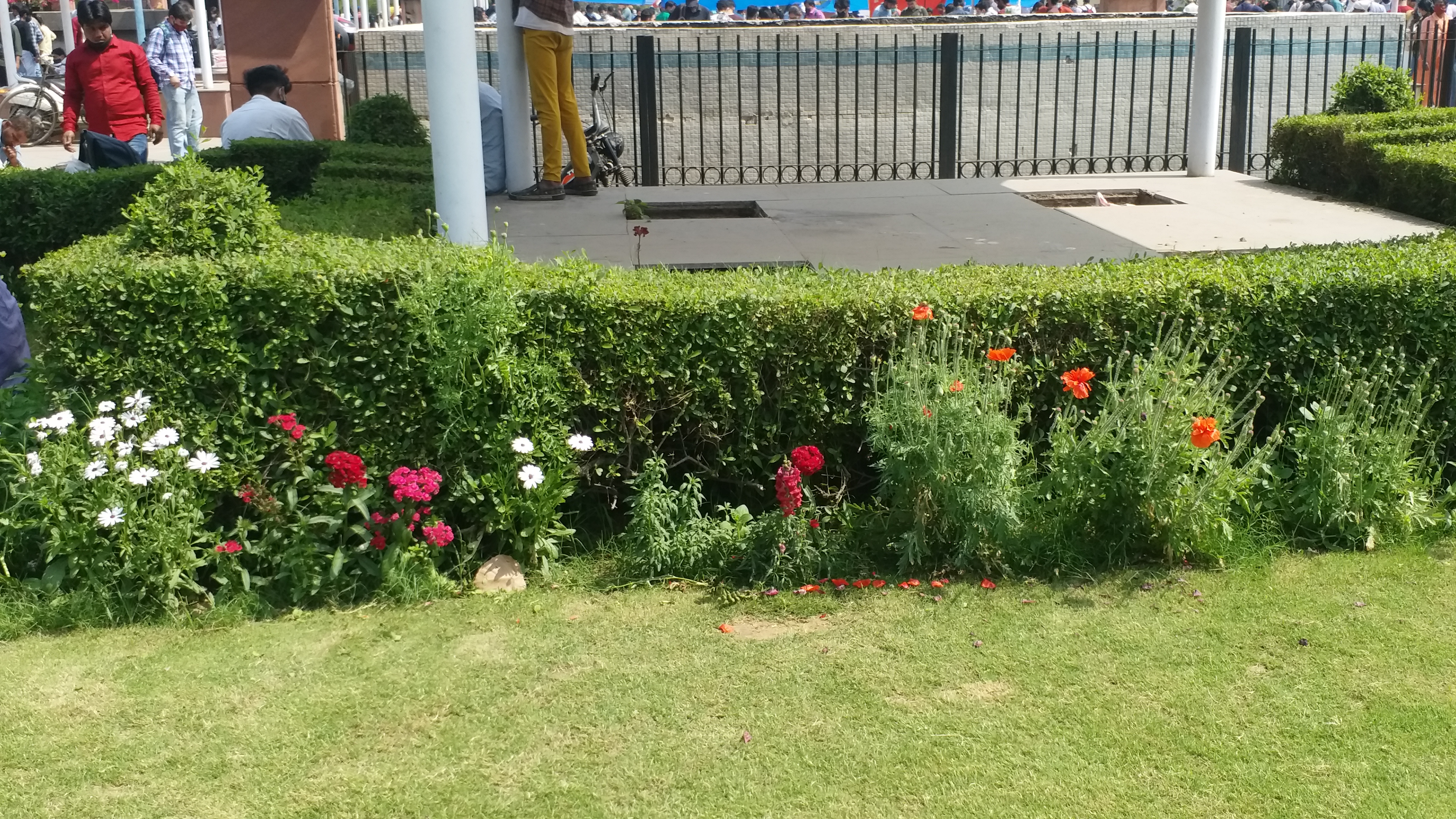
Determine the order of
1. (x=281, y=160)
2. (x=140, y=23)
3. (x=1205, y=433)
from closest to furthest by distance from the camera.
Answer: (x=1205, y=433) → (x=281, y=160) → (x=140, y=23)

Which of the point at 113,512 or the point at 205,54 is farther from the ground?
the point at 205,54

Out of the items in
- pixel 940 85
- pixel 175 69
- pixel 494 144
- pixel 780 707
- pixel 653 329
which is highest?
pixel 175 69

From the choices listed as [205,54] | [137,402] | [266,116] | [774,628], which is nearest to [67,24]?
[205,54]

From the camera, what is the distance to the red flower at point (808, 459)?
4.26 meters

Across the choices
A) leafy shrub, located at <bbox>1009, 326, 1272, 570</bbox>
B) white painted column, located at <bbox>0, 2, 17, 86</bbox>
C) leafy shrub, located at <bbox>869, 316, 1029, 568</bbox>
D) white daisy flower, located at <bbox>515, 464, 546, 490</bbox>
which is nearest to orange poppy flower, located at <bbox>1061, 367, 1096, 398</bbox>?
leafy shrub, located at <bbox>1009, 326, 1272, 570</bbox>

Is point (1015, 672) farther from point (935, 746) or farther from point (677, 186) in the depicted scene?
point (677, 186)

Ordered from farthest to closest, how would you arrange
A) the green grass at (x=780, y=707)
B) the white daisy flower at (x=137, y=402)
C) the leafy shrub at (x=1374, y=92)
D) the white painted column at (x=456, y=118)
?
the leafy shrub at (x=1374, y=92)
the white painted column at (x=456, y=118)
the white daisy flower at (x=137, y=402)
the green grass at (x=780, y=707)

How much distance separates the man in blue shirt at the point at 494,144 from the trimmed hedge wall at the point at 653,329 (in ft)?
18.5

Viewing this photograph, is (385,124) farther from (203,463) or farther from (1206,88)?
(1206,88)

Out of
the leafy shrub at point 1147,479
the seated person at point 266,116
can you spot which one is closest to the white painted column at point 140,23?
the seated person at point 266,116

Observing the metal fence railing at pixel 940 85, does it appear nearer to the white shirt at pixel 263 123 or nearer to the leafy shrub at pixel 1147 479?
the white shirt at pixel 263 123

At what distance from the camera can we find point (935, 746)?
131 inches

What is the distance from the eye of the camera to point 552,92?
32.3 ft

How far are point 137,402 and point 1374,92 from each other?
1112 cm
